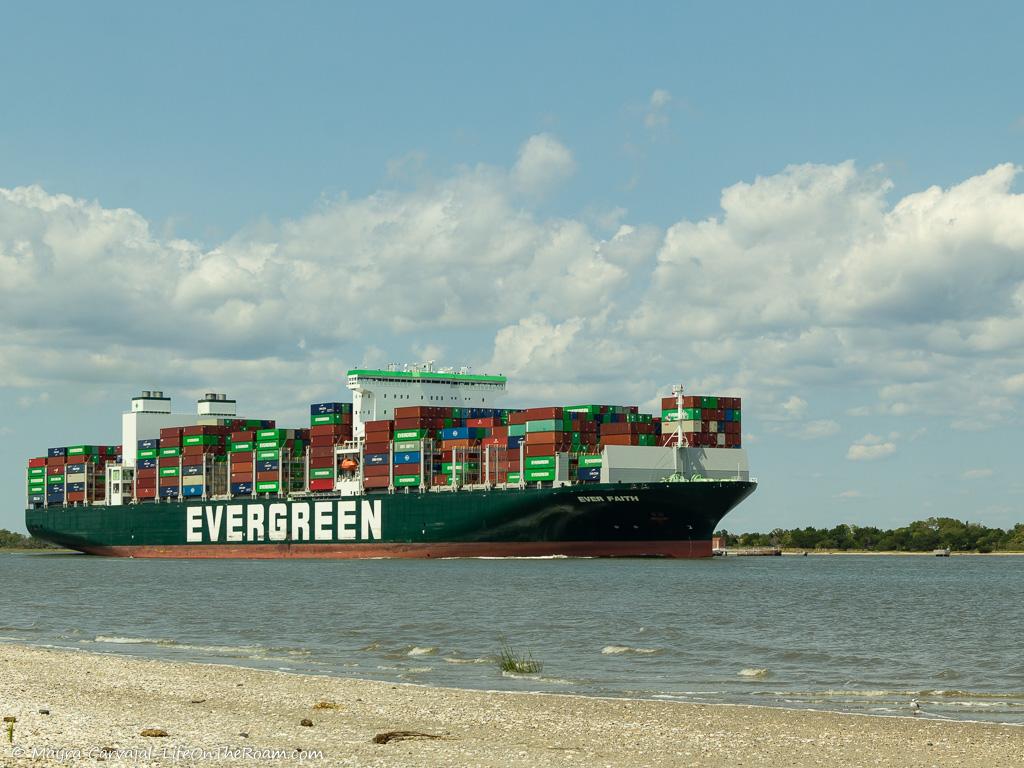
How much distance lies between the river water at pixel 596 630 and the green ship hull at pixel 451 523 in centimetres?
964

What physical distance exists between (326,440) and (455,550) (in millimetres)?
16720

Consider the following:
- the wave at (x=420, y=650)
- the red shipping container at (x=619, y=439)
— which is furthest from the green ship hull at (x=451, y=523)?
the wave at (x=420, y=650)

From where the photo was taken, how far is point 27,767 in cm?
1316

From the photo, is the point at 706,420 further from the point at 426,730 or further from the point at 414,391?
the point at 426,730

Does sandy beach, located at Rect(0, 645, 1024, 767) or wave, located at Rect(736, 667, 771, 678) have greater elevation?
sandy beach, located at Rect(0, 645, 1024, 767)

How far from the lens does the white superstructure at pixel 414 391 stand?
9338cm

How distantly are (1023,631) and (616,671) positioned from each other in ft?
48.8

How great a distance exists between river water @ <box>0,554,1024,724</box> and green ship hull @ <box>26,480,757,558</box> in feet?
31.6

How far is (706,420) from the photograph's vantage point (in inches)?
3142

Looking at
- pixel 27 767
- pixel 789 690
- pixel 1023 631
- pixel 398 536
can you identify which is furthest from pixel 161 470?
pixel 27 767

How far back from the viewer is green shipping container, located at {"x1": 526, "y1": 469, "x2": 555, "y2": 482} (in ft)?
250

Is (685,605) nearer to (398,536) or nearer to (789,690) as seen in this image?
(789,690)

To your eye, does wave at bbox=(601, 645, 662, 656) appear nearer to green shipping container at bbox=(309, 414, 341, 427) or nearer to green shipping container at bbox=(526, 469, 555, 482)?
green shipping container at bbox=(526, 469, 555, 482)

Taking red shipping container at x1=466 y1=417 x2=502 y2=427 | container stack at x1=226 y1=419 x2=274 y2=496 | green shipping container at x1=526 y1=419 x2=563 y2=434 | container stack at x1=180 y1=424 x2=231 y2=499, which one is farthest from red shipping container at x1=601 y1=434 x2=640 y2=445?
container stack at x1=180 y1=424 x2=231 y2=499
